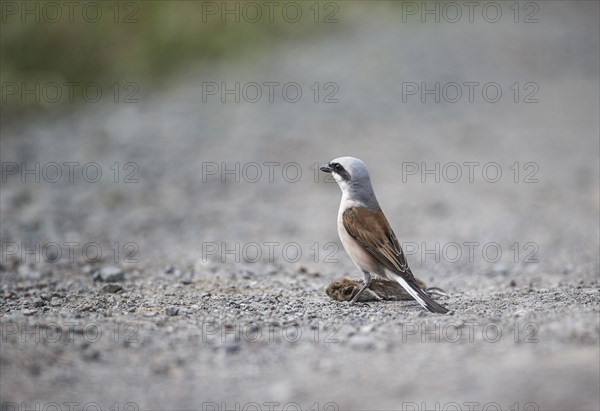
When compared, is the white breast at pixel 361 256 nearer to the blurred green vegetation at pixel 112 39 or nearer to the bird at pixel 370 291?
the bird at pixel 370 291

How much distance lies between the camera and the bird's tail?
6672 mm

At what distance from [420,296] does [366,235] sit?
2.76ft

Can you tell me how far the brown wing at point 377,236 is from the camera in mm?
7129

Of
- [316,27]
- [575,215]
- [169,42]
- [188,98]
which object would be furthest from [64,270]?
[316,27]

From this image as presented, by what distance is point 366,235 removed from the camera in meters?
7.36

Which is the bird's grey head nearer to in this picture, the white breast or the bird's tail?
the white breast

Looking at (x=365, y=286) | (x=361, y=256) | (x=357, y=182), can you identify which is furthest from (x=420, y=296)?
(x=357, y=182)

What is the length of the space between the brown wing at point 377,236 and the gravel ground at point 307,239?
0.40 metres

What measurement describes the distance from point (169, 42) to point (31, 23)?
12.1ft

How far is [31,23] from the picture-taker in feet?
58.8

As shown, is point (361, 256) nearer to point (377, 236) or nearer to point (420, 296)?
point (377, 236)

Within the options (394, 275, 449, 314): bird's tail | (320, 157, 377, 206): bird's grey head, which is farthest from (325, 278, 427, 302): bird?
(320, 157, 377, 206): bird's grey head

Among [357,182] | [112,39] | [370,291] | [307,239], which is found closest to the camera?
[370,291]

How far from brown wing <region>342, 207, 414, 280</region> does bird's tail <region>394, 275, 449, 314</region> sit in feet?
0.22
